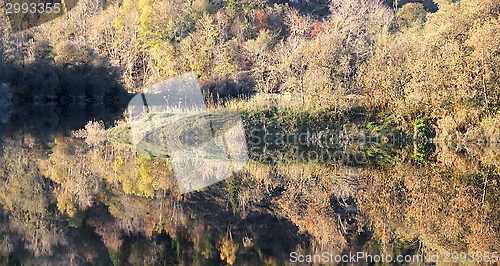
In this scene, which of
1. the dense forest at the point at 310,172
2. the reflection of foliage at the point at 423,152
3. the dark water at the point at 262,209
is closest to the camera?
the dark water at the point at 262,209

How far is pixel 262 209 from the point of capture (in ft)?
35.2

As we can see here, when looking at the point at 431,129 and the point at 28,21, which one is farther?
the point at 28,21

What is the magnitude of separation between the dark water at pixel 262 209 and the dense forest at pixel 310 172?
0.14 feet

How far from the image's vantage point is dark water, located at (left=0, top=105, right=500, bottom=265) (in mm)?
8203

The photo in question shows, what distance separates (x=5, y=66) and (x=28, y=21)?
53.6 m

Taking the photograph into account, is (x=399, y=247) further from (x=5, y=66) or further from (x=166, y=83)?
(x=5, y=66)

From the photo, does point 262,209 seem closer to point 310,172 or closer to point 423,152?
point 310,172

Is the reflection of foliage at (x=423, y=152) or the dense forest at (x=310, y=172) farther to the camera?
the reflection of foliage at (x=423, y=152)

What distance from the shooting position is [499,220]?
9.25 meters

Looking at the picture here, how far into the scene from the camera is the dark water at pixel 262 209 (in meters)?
8.20

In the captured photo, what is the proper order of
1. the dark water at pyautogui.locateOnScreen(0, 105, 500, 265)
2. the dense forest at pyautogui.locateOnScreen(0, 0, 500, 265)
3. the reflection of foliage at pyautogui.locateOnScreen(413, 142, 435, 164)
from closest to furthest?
the dark water at pyautogui.locateOnScreen(0, 105, 500, 265) < the dense forest at pyautogui.locateOnScreen(0, 0, 500, 265) < the reflection of foliage at pyautogui.locateOnScreen(413, 142, 435, 164)

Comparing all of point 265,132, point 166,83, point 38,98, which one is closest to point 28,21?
point 38,98

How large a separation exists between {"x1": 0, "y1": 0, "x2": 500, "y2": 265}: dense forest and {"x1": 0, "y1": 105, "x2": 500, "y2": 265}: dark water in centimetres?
4

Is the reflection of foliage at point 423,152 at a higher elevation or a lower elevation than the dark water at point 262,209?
higher
